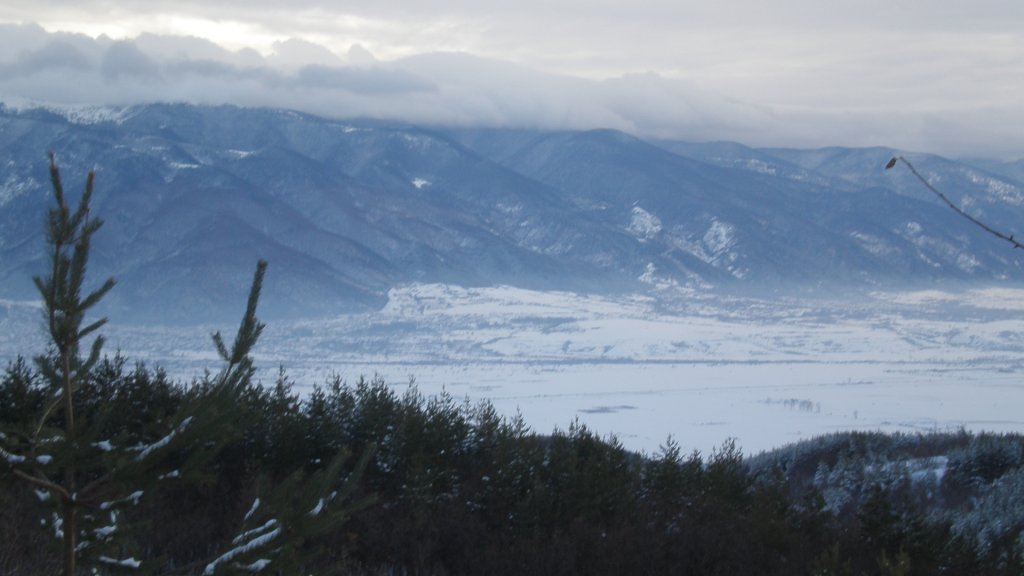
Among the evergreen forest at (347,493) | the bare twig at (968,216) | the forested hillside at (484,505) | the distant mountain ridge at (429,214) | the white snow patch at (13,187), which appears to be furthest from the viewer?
the distant mountain ridge at (429,214)

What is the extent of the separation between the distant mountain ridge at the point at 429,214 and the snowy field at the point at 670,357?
611cm

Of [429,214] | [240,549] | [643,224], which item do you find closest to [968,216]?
[240,549]

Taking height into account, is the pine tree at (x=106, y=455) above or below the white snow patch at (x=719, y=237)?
below

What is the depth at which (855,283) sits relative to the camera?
10312 cm

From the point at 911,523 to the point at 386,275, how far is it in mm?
72805

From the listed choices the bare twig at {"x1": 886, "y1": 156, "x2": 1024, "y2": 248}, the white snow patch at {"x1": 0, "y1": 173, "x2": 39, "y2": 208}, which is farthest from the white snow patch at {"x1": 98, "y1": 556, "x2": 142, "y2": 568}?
the white snow patch at {"x1": 0, "y1": 173, "x2": 39, "y2": 208}

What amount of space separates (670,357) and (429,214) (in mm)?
49223

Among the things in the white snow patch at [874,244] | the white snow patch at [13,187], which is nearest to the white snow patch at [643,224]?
the white snow patch at [874,244]

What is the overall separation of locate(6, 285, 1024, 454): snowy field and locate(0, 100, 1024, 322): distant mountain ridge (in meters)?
6.11

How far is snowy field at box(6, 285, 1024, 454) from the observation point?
118 ft

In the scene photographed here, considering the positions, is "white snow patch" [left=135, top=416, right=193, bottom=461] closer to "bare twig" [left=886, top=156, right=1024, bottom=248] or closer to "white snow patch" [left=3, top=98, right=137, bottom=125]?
"bare twig" [left=886, top=156, right=1024, bottom=248]

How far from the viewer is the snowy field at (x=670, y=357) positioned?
36000 mm

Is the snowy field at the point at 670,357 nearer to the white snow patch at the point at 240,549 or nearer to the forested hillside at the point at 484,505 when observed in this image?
the forested hillside at the point at 484,505

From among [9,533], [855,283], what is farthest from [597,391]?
[855,283]
